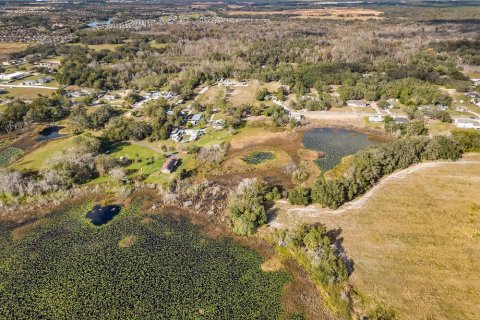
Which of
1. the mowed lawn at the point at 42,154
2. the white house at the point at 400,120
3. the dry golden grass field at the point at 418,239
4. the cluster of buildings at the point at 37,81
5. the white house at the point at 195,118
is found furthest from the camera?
the cluster of buildings at the point at 37,81

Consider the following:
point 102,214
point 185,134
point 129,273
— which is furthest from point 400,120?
point 102,214

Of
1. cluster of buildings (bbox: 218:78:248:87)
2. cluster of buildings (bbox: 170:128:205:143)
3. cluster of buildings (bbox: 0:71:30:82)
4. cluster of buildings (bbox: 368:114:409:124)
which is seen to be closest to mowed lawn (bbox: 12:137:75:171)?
cluster of buildings (bbox: 170:128:205:143)

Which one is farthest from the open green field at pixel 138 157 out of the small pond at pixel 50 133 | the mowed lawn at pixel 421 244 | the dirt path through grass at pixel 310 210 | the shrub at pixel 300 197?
the mowed lawn at pixel 421 244

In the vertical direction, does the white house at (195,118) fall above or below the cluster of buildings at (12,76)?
below

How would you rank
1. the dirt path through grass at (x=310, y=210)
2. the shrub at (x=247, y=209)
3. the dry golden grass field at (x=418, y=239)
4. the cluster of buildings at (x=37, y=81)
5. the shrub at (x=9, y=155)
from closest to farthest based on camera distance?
1. the dry golden grass field at (x=418, y=239)
2. the shrub at (x=247, y=209)
3. the dirt path through grass at (x=310, y=210)
4. the shrub at (x=9, y=155)
5. the cluster of buildings at (x=37, y=81)

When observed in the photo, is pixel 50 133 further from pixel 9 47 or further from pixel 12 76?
pixel 9 47

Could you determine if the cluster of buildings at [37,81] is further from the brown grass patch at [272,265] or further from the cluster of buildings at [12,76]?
the brown grass patch at [272,265]
